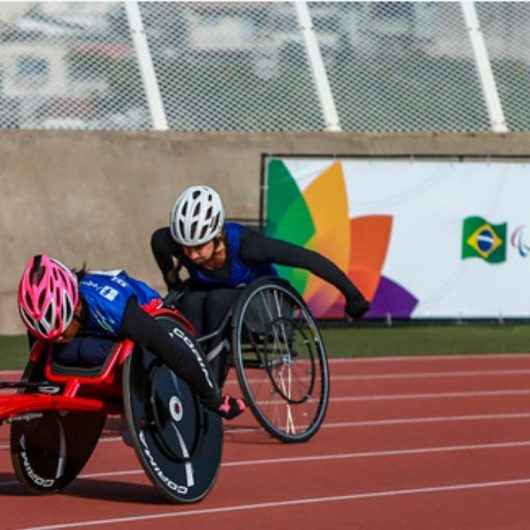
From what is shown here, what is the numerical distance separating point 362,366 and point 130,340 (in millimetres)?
6911

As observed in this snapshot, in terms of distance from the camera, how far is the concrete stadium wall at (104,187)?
1678 centimetres

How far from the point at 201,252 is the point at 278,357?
2.46ft

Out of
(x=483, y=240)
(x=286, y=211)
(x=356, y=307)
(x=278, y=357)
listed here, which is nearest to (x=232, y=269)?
(x=278, y=357)

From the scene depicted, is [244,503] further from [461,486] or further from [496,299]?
[496,299]

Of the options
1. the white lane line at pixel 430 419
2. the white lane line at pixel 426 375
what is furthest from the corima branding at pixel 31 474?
the white lane line at pixel 426 375

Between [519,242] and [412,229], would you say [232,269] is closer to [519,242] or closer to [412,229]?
[412,229]

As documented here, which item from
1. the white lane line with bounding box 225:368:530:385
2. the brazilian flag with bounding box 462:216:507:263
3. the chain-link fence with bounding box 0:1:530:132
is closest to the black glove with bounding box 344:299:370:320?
the white lane line with bounding box 225:368:530:385

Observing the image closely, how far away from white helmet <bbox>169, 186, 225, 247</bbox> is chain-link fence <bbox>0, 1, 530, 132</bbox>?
27.6 ft

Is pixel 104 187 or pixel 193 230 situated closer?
pixel 193 230

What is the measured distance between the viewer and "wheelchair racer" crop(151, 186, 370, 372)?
30.3 ft

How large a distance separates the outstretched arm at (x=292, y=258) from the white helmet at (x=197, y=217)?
230 millimetres

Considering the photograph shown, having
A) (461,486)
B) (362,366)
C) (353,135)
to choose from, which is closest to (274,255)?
(461,486)

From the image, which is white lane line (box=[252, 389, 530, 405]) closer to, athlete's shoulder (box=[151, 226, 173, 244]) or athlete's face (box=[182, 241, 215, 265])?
athlete's shoulder (box=[151, 226, 173, 244])

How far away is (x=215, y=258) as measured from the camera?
9461mm
